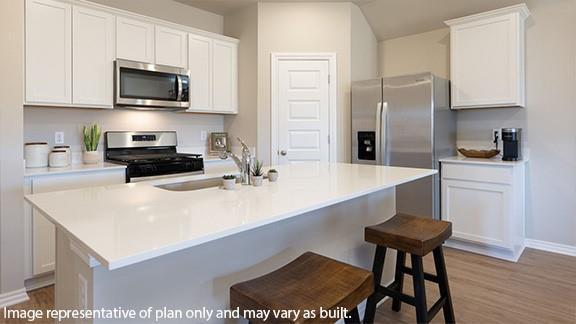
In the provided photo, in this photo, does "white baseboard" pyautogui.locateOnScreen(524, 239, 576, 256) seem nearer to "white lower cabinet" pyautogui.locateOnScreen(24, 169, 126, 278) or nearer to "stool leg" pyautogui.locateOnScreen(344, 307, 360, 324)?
"stool leg" pyautogui.locateOnScreen(344, 307, 360, 324)

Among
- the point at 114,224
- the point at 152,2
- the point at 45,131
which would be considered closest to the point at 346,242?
the point at 114,224

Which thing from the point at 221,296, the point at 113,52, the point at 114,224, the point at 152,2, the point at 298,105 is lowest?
the point at 221,296

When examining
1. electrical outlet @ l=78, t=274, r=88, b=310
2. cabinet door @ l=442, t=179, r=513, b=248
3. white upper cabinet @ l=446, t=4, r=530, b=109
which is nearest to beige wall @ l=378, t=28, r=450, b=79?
white upper cabinet @ l=446, t=4, r=530, b=109

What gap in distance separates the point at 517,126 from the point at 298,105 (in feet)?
7.26

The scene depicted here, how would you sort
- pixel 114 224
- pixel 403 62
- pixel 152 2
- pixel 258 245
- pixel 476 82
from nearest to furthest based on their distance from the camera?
1. pixel 114 224
2. pixel 258 245
3. pixel 476 82
4. pixel 152 2
5. pixel 403 62

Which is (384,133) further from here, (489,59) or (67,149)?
(67,149)

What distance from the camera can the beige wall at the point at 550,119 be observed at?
3.18 m

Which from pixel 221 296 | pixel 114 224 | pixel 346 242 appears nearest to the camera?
pixel 114 224

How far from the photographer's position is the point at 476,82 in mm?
3369

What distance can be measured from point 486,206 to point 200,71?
→ 10.2 ft

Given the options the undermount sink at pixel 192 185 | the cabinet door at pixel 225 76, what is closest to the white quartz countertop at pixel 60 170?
the undermount sink at pixel 192 185

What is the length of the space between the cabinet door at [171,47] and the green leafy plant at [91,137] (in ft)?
2.85

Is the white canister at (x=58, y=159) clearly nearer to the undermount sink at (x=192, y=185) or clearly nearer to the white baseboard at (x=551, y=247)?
the undermount sink at (x=192, y=185)

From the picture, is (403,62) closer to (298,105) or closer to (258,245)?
(298,105)
